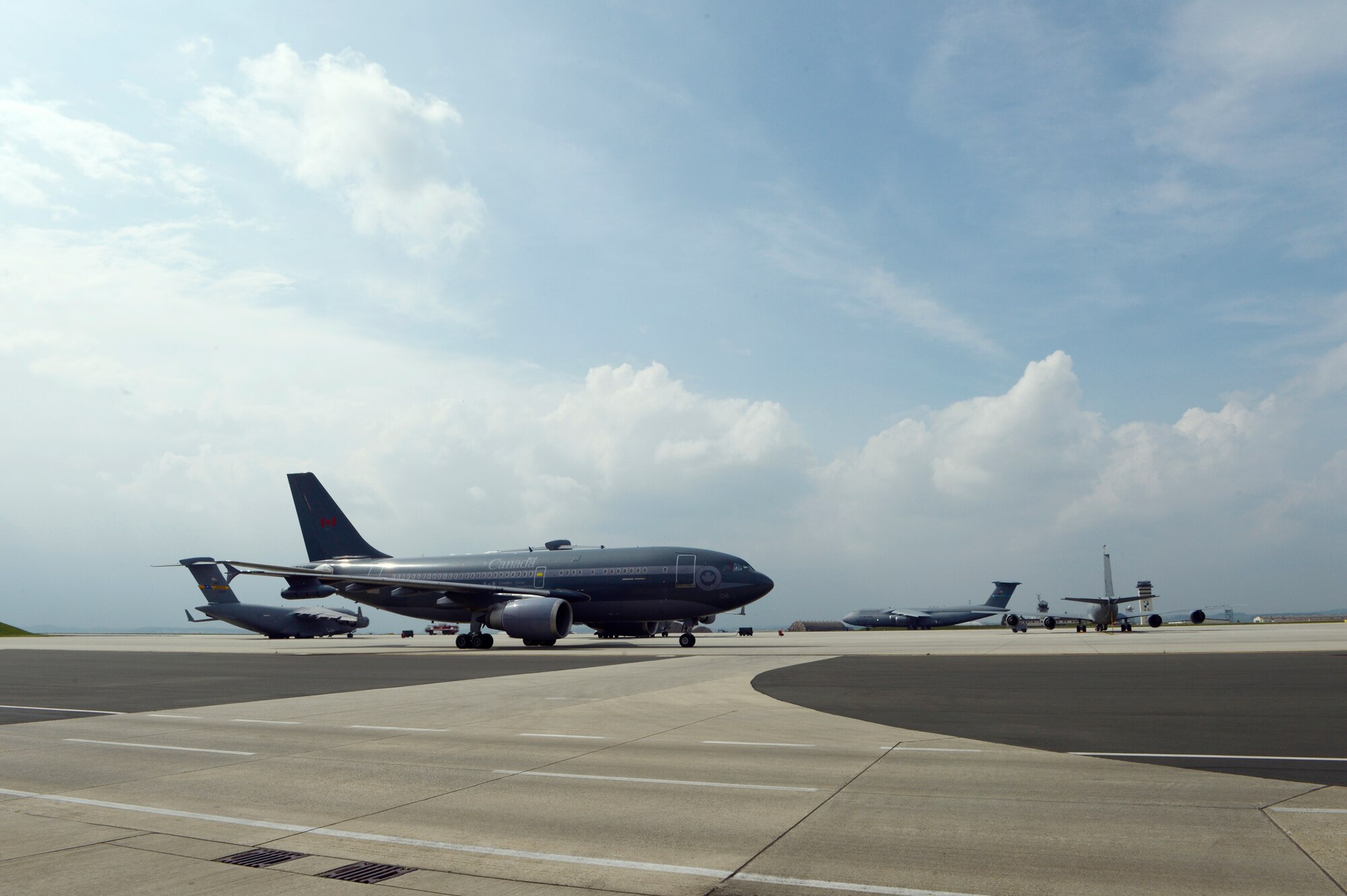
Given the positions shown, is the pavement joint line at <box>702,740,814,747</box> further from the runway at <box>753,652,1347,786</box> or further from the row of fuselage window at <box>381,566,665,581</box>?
the row of fuselage window at <box>381,566,665,581</box>

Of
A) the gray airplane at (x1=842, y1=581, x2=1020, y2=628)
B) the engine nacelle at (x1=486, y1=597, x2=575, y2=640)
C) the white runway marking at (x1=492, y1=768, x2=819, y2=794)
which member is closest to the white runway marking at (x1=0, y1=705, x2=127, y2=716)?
the white runway marking at (x1=492, y1=768, x2=819, y2=794)

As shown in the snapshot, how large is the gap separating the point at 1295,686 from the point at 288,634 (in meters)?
66.0

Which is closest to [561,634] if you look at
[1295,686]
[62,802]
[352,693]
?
[352,693]

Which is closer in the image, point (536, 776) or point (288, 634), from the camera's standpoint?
point (536, 776)

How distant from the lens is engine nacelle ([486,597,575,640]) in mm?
38656

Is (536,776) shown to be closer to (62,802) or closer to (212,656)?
(62,802)

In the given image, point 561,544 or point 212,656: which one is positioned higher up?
point 561,544

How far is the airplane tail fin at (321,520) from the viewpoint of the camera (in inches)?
2080

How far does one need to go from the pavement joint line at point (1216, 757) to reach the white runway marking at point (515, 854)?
5.95m

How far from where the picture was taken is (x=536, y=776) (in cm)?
922

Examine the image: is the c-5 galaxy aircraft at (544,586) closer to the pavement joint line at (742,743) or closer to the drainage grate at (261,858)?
the pavement joint line at (742,743)

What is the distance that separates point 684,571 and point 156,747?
3007 centimetres

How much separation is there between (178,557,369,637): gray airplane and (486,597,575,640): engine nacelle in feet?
104

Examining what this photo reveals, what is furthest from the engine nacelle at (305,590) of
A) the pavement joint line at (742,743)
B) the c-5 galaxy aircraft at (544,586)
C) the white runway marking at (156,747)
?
the pavement joint line at (742,743)
